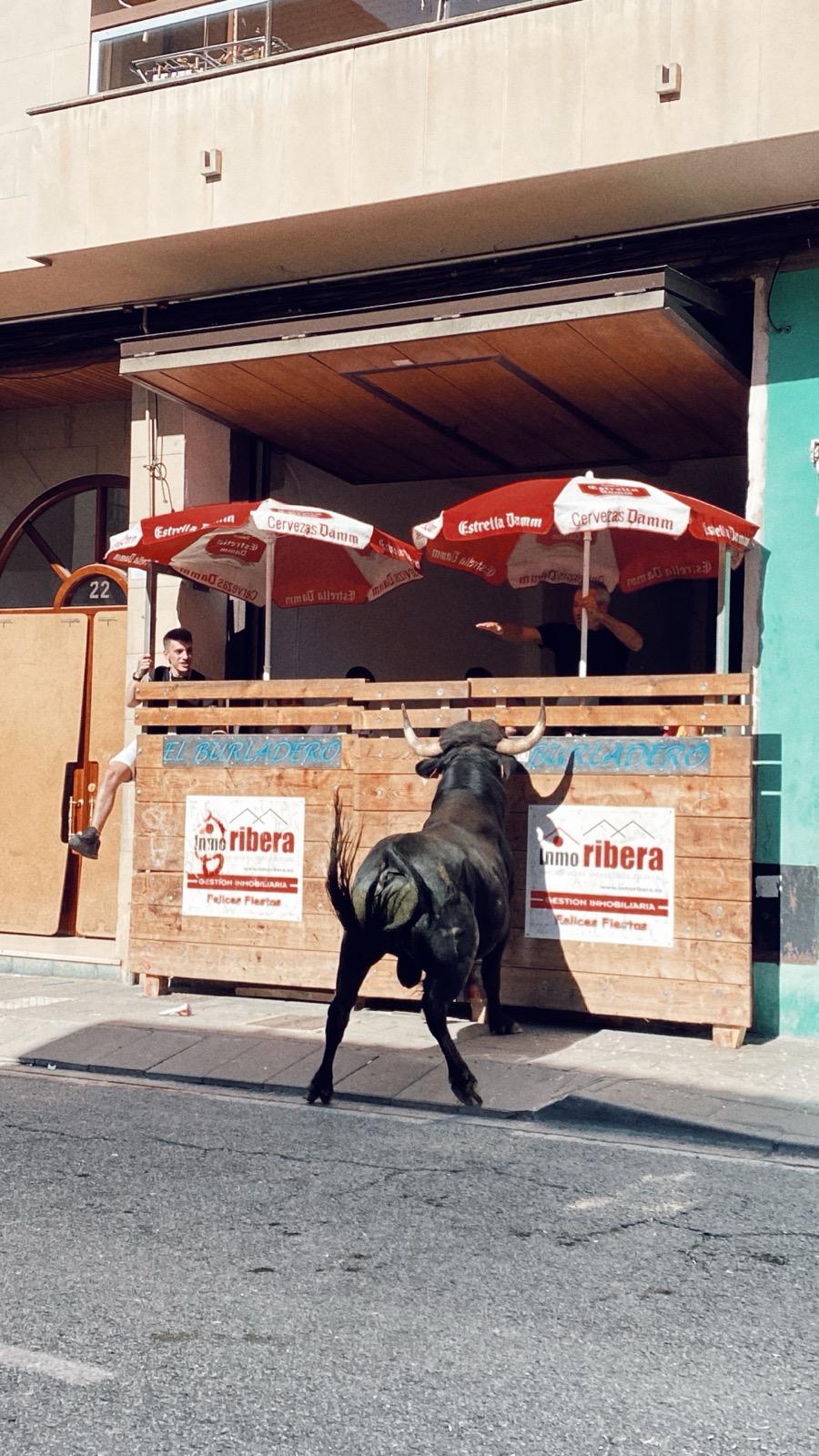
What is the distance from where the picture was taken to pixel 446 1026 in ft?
25.2

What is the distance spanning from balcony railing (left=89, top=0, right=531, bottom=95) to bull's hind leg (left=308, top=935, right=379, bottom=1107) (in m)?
6.37

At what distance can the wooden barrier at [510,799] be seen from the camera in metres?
9.08

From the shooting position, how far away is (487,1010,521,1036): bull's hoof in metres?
9.35

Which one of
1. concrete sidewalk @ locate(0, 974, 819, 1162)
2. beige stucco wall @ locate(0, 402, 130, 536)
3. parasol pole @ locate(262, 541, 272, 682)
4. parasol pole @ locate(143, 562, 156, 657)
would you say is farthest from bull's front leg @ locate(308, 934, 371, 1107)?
beige stucco wall @ locate(0, 402, 130, 536)

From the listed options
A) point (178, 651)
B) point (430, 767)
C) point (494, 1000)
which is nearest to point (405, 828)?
point (430, 767)

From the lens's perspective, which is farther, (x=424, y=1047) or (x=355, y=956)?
(x=424, y=1047)

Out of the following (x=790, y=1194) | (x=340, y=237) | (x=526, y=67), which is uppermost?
(x=526, y=67)

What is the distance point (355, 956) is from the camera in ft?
25.2

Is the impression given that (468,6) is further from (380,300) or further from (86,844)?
(86,844)

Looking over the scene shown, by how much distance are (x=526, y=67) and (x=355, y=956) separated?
5942mm

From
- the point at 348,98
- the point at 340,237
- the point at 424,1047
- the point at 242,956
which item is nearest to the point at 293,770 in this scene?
the point at 242,956

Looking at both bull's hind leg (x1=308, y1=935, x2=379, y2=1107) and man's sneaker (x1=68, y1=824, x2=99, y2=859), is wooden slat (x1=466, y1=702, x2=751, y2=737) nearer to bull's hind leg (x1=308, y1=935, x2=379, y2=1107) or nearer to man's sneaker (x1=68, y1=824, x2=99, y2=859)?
bull's hind leg (x1=308, y1=935, x2=379, y2=1107)

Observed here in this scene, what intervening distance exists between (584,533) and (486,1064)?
367 cm

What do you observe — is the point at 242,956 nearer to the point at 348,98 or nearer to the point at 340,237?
the point at 340,237
